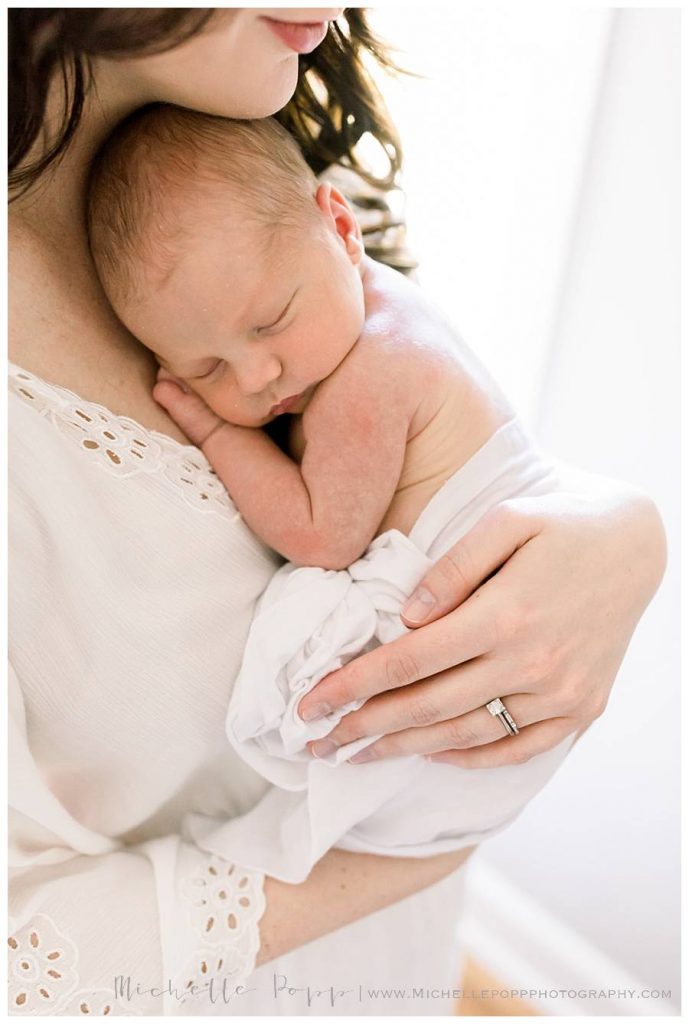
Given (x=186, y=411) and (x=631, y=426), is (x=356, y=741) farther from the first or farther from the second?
(x=631, y=426)

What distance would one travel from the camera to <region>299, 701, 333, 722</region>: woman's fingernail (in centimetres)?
77

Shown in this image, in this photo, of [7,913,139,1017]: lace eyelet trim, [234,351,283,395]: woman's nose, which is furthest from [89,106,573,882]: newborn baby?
[7,913,139,1017]: lace eyelet trim

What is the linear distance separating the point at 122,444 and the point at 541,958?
142 centimetres

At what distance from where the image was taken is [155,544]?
0.74m

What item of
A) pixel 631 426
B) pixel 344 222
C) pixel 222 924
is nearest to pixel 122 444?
pixel 344 222

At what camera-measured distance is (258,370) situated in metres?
0.82

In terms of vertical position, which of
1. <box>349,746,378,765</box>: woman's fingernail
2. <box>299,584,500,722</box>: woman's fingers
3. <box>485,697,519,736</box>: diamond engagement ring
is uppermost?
<box>299,584,500,722</box>: woman's fingers

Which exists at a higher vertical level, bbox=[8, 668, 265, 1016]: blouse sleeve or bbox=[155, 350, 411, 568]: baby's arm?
bbox=[155, 350, 411, 568]: baby's arm

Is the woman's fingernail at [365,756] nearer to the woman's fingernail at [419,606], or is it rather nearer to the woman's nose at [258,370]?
the woman's fingernail at [419,606]

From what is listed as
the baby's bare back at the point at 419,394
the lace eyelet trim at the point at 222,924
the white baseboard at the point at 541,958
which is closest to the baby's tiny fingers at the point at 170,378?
the baby's bare back at the point at 419,394

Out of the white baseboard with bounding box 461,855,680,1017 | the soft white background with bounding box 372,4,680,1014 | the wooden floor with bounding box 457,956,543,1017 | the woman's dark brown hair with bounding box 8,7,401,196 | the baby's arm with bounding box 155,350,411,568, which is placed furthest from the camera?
the wooden floor with bounding box 457,956,543,1017

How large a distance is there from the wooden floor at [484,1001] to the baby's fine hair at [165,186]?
1.48 m

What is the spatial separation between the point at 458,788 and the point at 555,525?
269 millimetres

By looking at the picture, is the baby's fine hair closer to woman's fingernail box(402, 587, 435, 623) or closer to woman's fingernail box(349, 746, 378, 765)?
woman's fingernail box(402, 587, 435, 623)
